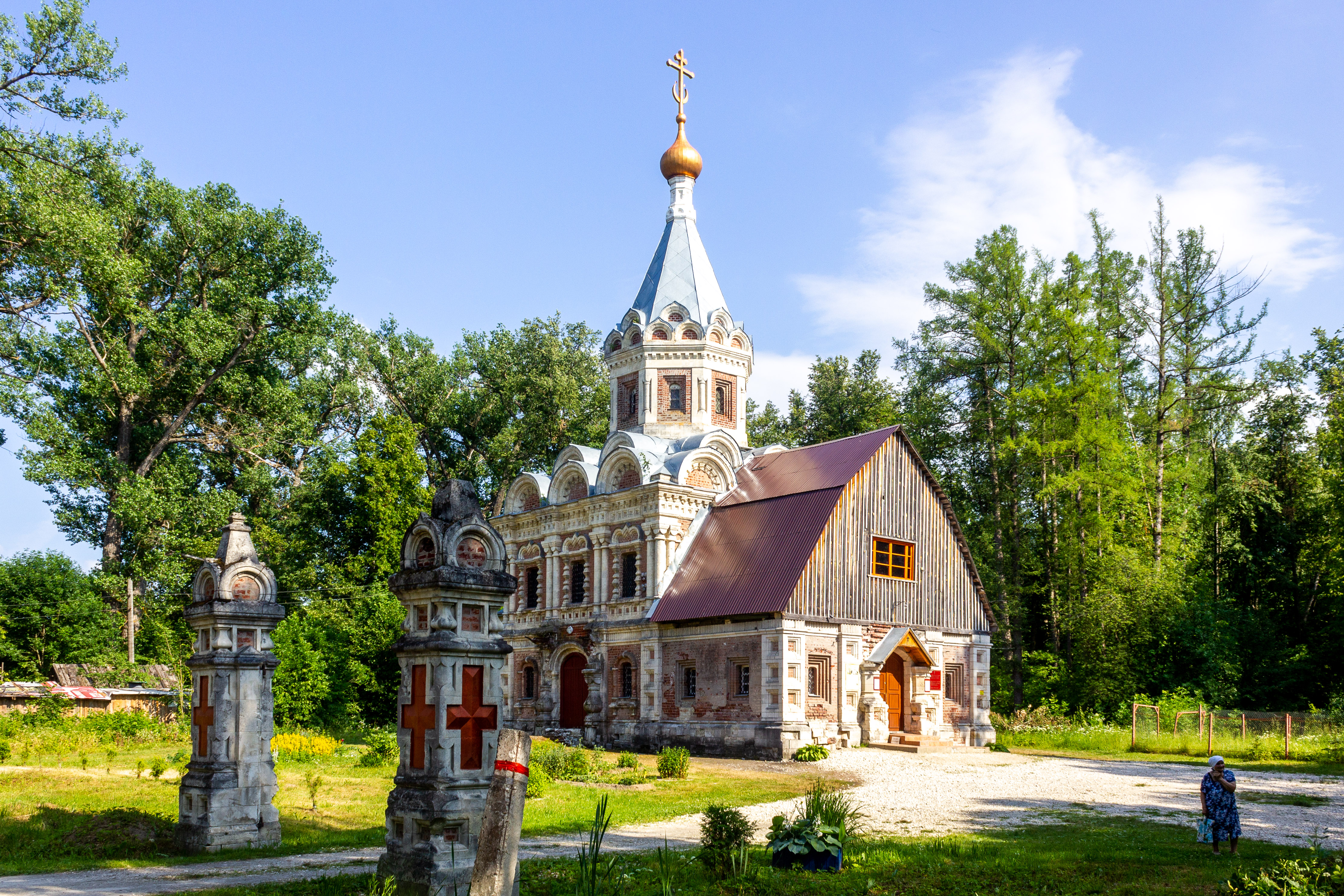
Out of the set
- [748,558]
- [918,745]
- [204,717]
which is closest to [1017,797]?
Answer: [918,745]

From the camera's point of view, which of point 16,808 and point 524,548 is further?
point 524,548

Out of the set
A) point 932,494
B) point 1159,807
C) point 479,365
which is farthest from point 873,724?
point 479,365

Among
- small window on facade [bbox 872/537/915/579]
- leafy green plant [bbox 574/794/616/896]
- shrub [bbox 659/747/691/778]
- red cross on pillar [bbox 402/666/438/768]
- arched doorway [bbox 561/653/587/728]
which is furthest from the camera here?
arched doorway [bbox 561/653/587/728]

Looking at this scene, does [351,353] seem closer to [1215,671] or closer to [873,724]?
[873,724]

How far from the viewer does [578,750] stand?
2248cm

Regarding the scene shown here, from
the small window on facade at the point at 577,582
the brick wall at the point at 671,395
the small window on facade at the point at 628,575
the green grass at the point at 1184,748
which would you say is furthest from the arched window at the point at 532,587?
the green grass at the point at 1184,748

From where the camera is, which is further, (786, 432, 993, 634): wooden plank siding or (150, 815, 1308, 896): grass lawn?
(786, 432, 993, 634): wooden plank siding

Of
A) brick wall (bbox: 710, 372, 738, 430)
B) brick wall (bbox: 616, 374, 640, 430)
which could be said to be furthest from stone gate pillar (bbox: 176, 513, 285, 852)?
brick wall (bbox: 710, 372, 738, 430)

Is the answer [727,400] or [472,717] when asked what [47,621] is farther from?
[472,717]

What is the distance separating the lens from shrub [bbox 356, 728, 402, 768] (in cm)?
2258

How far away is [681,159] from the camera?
38875 mm

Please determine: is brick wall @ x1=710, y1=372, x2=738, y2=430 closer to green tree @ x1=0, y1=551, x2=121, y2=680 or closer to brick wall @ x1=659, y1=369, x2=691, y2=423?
brick wall @ x1=659, y1=369, x2=691, y2=423

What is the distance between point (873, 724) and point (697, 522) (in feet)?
26.3

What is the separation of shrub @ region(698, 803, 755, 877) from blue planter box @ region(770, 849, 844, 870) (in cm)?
39
